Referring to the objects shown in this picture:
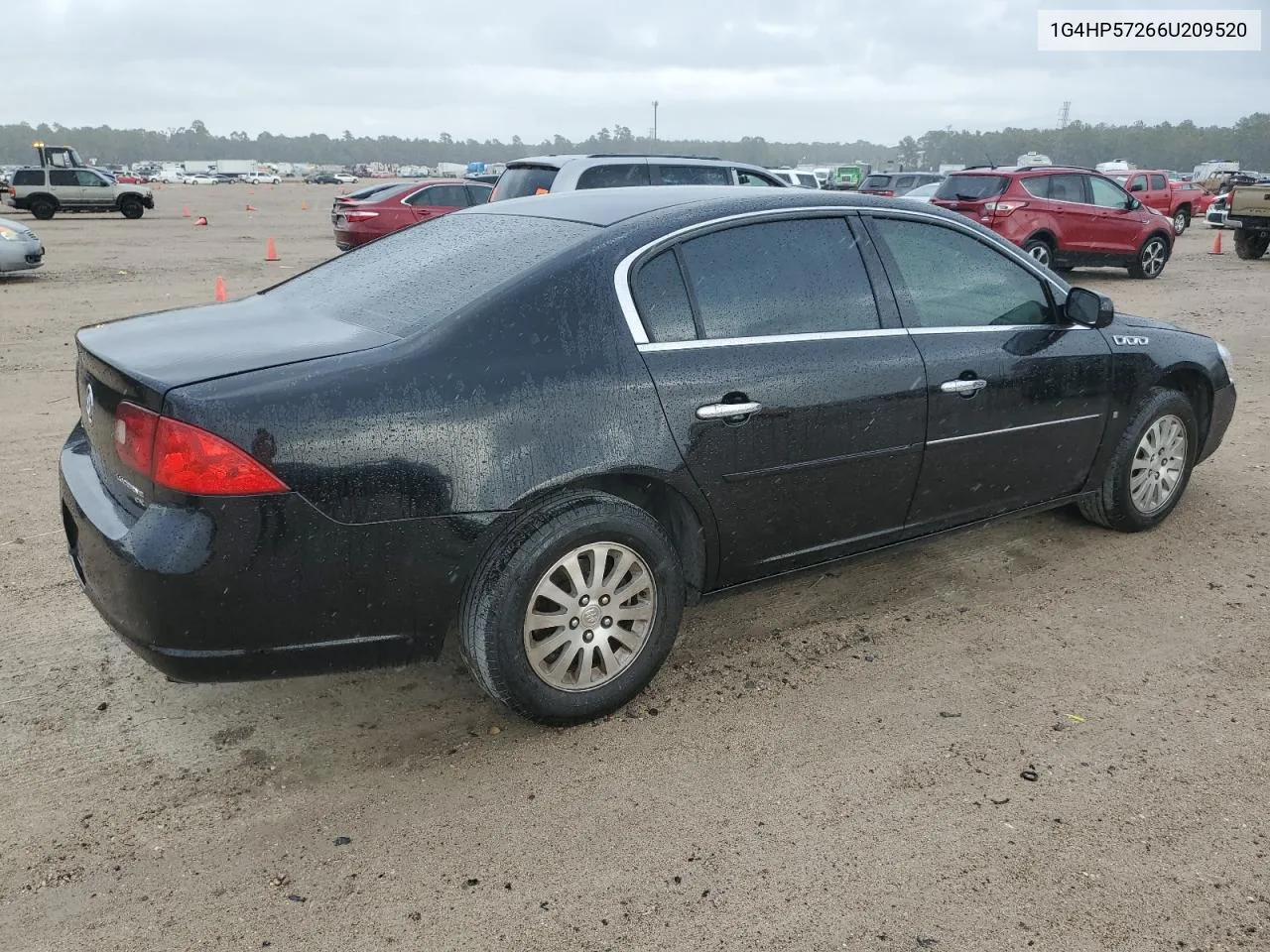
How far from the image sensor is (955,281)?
4.10m

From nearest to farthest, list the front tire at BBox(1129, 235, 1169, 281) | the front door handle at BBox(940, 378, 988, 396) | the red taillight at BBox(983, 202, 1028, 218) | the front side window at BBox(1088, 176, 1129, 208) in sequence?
the front door handle at BBox(940, 378, 988, 396)
the red taillight at BBox(983, 202, 1028, 218)
the front side window at BBox(1088, 176, 1129, 208)
the front tire at BBox(1129, 235, 1169, 281)

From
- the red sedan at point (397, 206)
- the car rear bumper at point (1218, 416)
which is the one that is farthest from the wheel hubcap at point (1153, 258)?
the car rear bumper at point (1218, 416)

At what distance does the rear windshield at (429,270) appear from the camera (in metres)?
3.19

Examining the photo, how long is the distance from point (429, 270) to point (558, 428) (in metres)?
0.88

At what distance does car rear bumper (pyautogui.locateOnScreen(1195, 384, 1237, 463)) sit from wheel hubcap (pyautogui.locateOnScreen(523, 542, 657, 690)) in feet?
11.1

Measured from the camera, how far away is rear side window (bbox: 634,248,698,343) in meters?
3.28

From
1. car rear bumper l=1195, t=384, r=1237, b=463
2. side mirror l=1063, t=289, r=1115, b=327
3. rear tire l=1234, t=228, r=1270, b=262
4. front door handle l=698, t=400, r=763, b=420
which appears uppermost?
rear tire l=1234, t=228, r=1270, b=262

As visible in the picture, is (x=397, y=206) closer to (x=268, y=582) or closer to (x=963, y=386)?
(x=963, y=386)

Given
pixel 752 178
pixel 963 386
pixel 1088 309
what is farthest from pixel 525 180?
pixel 963 386

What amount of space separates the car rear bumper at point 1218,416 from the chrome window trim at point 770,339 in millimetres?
2271

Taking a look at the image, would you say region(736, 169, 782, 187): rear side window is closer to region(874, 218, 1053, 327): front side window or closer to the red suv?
the red suv

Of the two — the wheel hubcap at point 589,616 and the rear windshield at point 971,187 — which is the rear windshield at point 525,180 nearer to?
the rear windshield at point 971,187

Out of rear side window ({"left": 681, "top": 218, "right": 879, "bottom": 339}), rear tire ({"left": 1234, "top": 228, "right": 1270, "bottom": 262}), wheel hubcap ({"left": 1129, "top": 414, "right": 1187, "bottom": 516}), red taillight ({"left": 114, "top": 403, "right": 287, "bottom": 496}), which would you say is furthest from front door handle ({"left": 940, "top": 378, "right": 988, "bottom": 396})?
rear tire ({"left": 1234, "top": 228, "right": 1270, "bottom": 262})

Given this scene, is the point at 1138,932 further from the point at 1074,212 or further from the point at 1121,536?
the point at 1074,212
